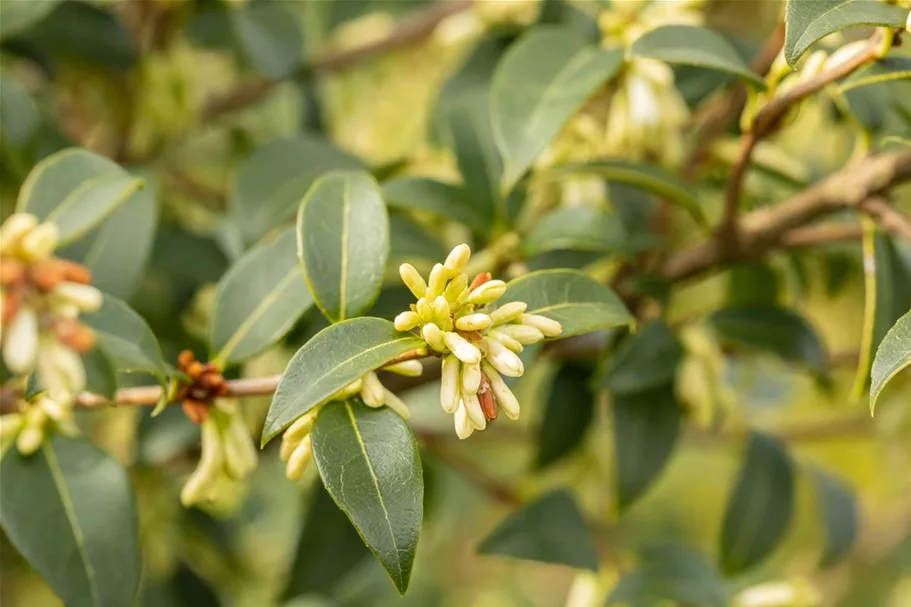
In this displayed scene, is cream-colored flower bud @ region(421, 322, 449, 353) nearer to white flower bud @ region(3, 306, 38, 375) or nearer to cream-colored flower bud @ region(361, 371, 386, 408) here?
cream-colored flower bud @ region(361, 371, 386, 408)

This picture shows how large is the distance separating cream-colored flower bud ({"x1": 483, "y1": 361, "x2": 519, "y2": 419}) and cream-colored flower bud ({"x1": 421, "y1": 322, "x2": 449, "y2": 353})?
0.09ft

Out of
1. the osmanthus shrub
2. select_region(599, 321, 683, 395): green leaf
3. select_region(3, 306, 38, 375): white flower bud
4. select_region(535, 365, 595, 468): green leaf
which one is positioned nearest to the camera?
A: select_region(3, 306, 38, 375): white flower bud

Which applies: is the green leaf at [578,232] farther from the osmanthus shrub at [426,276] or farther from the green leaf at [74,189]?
the green leaf at [74,189]

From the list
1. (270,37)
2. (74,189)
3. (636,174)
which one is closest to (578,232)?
(636,174)

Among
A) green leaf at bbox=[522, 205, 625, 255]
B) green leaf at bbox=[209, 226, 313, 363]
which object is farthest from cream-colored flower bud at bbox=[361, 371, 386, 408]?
green leaf at bbox=[522, 205, 625, 255]

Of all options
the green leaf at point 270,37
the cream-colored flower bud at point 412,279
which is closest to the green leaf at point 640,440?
the cream-colored flower bud at point 412,279

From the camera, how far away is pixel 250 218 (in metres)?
0.76

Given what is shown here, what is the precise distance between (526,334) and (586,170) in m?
0.23

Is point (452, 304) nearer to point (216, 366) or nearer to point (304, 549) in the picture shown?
point (216, 366)

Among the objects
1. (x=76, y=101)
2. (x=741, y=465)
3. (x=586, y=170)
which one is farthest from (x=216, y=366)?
(x=76, y=101)

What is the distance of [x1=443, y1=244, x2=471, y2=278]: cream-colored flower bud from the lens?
0.47 meters

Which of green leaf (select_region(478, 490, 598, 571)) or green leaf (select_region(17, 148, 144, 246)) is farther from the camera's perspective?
green leaf (select_region(478, 490, 598, 571))

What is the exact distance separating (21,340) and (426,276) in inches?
21.5

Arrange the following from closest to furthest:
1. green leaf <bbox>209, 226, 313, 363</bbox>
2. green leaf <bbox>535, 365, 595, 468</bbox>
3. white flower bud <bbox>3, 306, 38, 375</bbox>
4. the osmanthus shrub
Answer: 1. white flower bud <bbox>3, 306, 38, 375</bbox>
2. the osmanthus shrub
3. green leaf <bbox>209, 226, 313, 363</bbox>
4. green leaf <bbox>535, 365, 595, 468</bbox>
